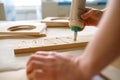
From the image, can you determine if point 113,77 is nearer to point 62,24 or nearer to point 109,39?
point 109,39

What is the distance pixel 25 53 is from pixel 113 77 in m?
0.31

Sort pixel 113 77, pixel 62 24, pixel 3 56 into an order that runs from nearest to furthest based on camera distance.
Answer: pixel 113 77 → pixel 3 56 → pixel 62 24

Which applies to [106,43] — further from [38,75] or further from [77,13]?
[77,13]

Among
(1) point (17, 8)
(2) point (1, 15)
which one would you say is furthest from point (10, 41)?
(1) point (17, 8)

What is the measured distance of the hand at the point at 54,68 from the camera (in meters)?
0.30

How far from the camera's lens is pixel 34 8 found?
1.78m

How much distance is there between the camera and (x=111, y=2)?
0.85 ft

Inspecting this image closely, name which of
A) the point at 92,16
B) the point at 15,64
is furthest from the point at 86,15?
the point at 15,64

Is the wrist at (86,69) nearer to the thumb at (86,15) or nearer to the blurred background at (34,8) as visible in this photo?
the thumb at (86,15)

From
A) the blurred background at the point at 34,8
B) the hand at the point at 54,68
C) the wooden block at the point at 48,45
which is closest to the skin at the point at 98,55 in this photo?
the hand at the point at 54,68

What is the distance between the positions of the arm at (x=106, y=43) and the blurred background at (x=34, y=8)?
1.30m

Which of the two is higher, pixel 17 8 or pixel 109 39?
pixel 109 39

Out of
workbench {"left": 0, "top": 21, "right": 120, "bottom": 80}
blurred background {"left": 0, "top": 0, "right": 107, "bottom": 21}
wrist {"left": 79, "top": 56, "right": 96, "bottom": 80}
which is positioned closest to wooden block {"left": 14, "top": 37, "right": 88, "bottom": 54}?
workbench {"left": 0, "top": 21, "right": 120, "bottom": 80}

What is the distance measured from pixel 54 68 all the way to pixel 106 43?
0.42 feet
